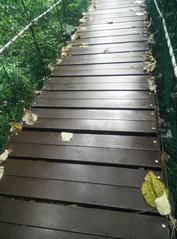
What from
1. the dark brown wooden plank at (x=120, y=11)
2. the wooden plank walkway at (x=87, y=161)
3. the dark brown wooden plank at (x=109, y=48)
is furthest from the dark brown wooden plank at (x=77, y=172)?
the dark brown wooden plank at (x=120, y=11)

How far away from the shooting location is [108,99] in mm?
3734

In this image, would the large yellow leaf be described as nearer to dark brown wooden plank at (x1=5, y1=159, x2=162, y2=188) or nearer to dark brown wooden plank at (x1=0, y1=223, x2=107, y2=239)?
dark brown wooden plank at (x1=5, y1=159, x2=162, y2=188)

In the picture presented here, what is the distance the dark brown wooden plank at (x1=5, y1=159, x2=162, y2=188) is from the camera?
8.24 ft

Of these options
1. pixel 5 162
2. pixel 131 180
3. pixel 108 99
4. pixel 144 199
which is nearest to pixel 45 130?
pixel 5 162

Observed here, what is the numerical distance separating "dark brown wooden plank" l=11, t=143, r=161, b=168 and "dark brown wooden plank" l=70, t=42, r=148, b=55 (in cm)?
280

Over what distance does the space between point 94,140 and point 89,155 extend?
254 mm

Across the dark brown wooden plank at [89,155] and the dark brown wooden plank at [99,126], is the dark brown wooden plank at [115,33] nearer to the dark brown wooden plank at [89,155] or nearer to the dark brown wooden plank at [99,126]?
the dark brown wooden plank at [99,126]

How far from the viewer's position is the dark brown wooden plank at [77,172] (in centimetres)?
251

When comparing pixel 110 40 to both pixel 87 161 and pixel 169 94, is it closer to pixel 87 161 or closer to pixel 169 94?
pixel 169 94

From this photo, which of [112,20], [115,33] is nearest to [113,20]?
[112,20]

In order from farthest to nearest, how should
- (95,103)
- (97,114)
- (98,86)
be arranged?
(98,86) < (95,103) < (97,114)

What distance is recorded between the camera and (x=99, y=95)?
12.8ft

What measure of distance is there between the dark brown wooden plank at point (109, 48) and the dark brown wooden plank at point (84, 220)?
3.57 meters

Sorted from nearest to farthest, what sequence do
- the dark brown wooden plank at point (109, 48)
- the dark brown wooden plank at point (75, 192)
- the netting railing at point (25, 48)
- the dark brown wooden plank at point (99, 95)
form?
the dark brown wooden plank at point (75, 192) < the dark brown wooden plank at point (99, 95) < the netting railing at point (25, 48) < the dark brown wooden plank at point (109, 48)
